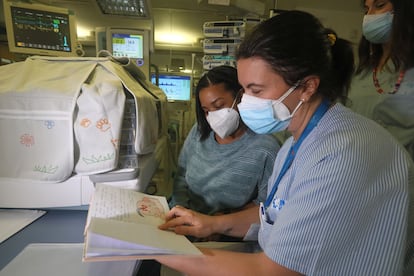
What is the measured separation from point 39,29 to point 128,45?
0.66 m

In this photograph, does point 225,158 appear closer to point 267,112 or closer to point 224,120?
point 224,120

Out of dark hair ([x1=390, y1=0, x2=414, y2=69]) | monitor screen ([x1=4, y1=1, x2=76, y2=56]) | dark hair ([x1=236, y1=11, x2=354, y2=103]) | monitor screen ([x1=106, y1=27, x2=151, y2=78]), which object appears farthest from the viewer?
monitor screen ([x1=106, y1=27, x2=151, y2=78])

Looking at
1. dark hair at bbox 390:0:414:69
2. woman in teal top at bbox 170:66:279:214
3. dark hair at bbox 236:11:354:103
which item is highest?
dark hair at bbox 390:0:414:69

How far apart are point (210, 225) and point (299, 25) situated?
68 cm

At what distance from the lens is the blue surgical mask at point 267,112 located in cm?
72

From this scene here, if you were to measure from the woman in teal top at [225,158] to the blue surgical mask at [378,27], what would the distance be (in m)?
0.61

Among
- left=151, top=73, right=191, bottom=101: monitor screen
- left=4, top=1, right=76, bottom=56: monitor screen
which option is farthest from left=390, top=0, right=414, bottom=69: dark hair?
left=151, top=73, right=191, bottom=101: monitor screen

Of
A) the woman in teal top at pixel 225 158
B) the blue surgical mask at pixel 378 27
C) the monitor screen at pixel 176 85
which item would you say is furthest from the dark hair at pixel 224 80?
the monitor screen at pixel 176 85

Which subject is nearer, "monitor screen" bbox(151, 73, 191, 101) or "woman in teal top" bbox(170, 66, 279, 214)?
"woman in teal top" bbox(170, 66, 279, 214)

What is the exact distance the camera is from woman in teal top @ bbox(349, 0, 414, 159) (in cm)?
102

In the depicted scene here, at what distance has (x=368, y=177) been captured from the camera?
1.67ft

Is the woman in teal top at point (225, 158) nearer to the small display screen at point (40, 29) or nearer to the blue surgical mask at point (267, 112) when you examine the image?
the blue surgical mask at point (267, 112)

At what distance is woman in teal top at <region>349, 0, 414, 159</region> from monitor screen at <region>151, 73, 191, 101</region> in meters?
1.86

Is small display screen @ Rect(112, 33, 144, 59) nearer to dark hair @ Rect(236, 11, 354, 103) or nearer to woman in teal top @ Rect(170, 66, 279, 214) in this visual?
woman in teal top @ Rect(170, 66, 279, 214)
